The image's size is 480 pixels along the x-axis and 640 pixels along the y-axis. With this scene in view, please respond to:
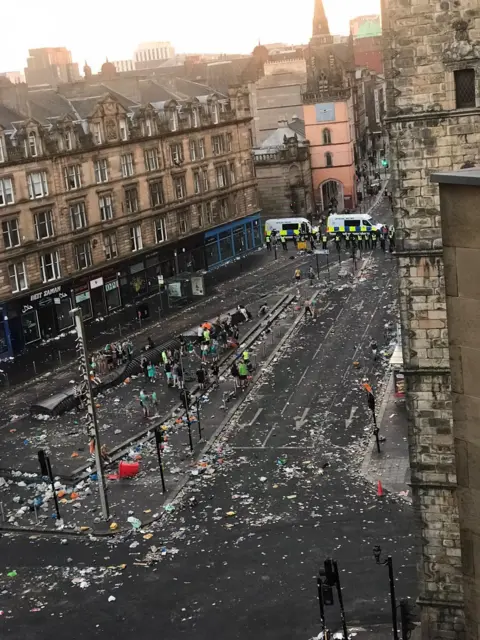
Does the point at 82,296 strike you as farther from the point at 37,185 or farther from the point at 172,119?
the point at 172,119

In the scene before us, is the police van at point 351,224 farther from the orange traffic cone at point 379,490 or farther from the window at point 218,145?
the orange traffic cone at point 379,490

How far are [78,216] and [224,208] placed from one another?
1724 cm

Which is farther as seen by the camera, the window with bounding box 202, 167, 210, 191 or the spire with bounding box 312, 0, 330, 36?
the spire with bounding box 312, 0, 330, 36

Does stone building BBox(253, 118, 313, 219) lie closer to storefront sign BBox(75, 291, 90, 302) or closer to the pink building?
the pink building

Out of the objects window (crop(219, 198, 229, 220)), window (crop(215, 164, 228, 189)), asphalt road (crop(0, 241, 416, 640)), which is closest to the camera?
asphalt road (crop(0, 241, 416, 640))

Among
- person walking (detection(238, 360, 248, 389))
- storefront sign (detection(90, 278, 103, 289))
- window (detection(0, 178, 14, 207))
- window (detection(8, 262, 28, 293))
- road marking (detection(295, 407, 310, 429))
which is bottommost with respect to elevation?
road marking (detection(295, 407, 310, 429))

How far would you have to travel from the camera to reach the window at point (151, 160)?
63.4 m

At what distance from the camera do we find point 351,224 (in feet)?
244

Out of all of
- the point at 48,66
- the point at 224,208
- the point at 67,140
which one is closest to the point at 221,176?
the point at 224,208

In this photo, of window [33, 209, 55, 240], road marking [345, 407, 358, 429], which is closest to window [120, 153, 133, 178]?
window [33, 209, 55, 240]

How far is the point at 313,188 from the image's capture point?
9225 centimetres

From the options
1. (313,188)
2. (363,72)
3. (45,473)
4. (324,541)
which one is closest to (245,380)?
(45,473)

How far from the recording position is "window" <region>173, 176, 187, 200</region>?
66.3 metres

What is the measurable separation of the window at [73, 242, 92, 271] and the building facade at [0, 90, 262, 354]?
0.06 m
